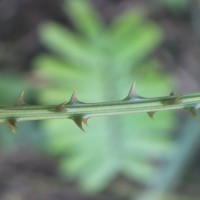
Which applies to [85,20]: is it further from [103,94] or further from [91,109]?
[91,109]

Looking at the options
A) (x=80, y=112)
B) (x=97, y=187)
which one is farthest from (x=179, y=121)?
(x=80, y=112)

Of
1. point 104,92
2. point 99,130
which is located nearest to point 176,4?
point 104,92

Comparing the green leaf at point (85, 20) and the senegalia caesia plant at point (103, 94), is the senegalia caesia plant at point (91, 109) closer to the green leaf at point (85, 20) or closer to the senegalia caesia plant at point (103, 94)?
the senegalia caesia plant at point (103, 94)

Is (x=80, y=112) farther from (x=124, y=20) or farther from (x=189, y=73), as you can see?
(x=189, y=73)

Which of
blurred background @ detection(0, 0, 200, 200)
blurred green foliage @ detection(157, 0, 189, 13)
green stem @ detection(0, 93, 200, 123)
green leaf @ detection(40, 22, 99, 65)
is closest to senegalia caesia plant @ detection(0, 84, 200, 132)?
green stem @ detection(0, 93, 200, 123)

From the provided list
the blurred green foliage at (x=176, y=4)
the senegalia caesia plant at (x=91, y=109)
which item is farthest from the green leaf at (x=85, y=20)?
the senegalia caesia plant at (x=91, y=109)

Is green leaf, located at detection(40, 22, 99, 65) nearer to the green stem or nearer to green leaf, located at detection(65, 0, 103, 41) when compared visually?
green leaf, located at detection(65, 0, 103, 41)

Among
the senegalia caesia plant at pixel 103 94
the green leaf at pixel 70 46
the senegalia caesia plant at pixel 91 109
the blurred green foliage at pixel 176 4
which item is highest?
the blurred green foliage at pixel 176 4
